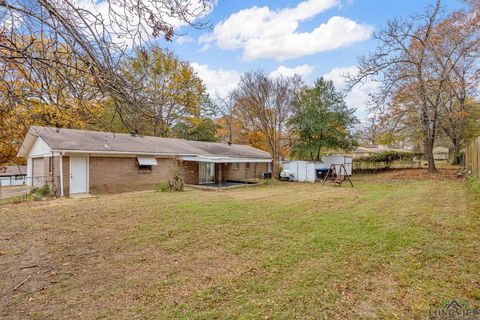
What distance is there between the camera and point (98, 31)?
3812 mm

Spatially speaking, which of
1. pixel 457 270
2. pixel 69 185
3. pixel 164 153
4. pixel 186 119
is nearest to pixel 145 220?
pixel 457 270

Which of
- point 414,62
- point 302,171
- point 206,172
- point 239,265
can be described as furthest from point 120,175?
point 414,62

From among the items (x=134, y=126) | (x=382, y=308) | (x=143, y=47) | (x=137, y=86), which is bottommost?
(x=382, y=308)

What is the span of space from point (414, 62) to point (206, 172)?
50.5ft

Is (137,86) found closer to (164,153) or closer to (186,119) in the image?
(164,153)

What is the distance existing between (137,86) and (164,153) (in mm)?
13658

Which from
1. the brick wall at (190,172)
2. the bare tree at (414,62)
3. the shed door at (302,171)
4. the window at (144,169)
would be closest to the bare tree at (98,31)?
the window at (144,169)

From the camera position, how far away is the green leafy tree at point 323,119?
76.7ft

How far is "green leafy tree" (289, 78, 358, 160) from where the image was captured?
23.4 m

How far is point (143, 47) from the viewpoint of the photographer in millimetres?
4082

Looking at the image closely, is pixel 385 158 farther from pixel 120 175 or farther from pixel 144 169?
pixel 120 175

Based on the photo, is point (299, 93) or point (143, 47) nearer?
point (143, 47)

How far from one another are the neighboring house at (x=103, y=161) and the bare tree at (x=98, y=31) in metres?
10.6

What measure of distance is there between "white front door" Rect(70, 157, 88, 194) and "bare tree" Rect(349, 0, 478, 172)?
15.9 meters
